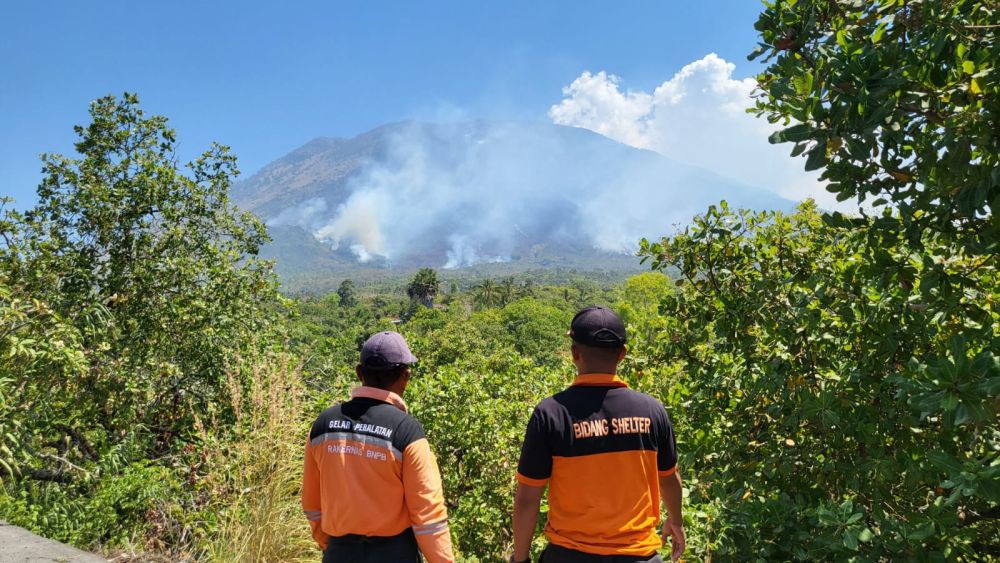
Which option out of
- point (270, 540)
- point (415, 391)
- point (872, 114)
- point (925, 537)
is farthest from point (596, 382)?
point (415, 391)

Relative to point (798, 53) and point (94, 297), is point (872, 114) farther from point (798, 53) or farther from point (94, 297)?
point (94, 297)

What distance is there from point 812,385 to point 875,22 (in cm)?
182

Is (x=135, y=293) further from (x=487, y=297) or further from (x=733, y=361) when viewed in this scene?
(x=487, y=297)

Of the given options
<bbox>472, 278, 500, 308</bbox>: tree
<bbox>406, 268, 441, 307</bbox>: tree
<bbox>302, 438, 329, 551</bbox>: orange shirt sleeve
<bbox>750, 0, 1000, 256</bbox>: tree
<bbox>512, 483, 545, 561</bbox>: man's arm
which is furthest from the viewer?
<bbox>406, 268, 441, 307</bbox>: tree

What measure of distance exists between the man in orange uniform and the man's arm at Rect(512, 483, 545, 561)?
311 millimetres

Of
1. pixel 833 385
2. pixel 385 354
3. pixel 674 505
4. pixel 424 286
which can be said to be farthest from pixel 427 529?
pixel 424 286

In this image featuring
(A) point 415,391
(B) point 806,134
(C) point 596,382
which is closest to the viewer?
(B) point 806,134

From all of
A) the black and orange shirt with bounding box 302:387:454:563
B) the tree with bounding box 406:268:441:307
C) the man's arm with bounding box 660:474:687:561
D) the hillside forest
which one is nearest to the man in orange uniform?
→ the black and orange shirt with bounding box 302:387:454:563

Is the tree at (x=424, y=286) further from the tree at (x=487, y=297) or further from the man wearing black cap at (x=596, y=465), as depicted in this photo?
the man wearing black cap at (x=596, y=465)

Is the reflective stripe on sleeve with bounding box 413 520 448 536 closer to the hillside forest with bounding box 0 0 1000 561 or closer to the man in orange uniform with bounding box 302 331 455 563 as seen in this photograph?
the man in orange uniform with bounding box 302 331 455 563

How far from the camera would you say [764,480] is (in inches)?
116

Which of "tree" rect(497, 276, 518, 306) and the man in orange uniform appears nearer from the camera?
the man in orange uniform

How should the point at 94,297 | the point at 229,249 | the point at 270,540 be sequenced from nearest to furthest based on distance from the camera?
the point at 270,540 → the point at 94,297 → the point at 229,249

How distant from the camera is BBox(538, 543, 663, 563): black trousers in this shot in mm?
2270
